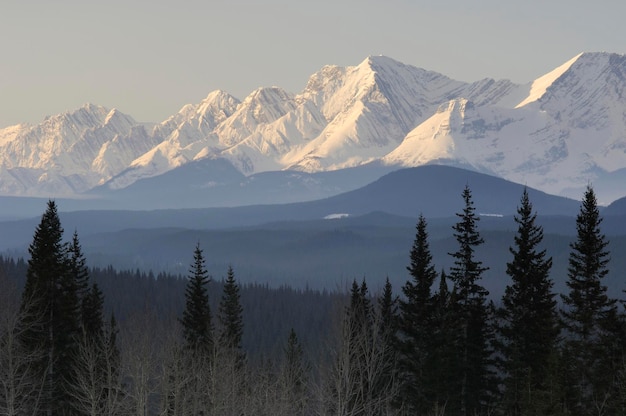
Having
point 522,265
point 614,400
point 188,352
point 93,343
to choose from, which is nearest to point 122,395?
point 188,352

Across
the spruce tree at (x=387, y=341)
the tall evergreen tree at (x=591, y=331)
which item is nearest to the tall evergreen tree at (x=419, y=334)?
the spruce tree at (x=387, y=341)

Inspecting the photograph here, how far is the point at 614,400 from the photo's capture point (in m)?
59.8

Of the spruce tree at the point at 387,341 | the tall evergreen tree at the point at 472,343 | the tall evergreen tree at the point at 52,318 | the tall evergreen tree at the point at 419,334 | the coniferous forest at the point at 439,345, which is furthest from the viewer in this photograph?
the spruce tree at the point at 387,341

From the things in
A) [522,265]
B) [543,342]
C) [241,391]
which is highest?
[522,265]

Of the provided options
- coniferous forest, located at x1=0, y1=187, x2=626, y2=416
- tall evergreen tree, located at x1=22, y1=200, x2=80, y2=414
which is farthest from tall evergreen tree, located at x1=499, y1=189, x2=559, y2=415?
tall evergreen tree, located at x1=22, y1=200, x2=80, y2=414

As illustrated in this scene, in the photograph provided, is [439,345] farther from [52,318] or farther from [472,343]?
[52,318]

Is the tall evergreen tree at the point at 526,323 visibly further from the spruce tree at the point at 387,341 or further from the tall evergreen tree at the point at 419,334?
the spruce tree at the point at 387,341

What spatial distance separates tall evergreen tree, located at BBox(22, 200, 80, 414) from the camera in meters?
69.8

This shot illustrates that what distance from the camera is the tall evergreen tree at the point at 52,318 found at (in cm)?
6981

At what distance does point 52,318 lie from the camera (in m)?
70.3

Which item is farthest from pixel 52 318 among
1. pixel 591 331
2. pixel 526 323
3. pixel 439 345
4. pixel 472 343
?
pixel 591 331

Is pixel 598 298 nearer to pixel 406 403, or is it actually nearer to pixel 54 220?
pixel 406 403

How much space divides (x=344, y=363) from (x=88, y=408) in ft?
46.2

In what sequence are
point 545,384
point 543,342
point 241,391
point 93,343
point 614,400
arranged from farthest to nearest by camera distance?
point 241,391, point 93,343, point 543,342, point 614,400, point 545,384
